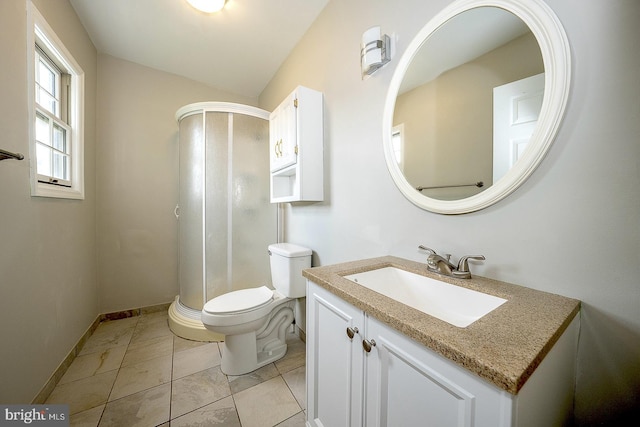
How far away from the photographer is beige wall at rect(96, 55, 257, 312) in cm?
225

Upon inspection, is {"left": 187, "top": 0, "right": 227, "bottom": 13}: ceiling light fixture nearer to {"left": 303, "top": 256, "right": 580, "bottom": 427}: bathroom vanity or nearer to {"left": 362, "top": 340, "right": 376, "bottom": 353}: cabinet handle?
{"left": 303, "top": 256, "right": 580, "bottom": 427}: bathroom vanity

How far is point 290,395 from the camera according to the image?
137 cm

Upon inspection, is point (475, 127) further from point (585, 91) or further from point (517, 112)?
point (585, 91)

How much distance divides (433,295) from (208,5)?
7.65ft

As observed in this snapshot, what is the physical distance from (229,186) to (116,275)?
153 centimetres

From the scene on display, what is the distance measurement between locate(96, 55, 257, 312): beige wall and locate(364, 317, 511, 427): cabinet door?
2.62m

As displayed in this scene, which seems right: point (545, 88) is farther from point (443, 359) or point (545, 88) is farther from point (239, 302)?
point (239, 302)

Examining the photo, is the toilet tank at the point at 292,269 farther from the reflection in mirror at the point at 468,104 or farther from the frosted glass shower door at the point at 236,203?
the reflection in mirror at the point at 468,104

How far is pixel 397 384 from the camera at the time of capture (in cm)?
65

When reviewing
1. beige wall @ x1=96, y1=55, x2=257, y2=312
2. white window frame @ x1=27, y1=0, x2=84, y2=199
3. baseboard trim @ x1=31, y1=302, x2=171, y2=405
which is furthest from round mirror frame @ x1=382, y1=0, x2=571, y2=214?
beige wall @ x1=96, y1=55, x2=257, y2=312

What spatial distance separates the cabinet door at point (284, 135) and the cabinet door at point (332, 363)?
1.02 metres

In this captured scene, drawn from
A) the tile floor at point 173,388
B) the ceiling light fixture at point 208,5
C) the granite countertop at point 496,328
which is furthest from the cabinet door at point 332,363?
the ceiling light fixture at point 208,5

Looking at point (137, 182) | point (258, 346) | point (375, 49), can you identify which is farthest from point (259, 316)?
point (137, 182)

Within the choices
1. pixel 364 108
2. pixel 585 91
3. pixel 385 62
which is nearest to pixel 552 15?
pixel 585 91
